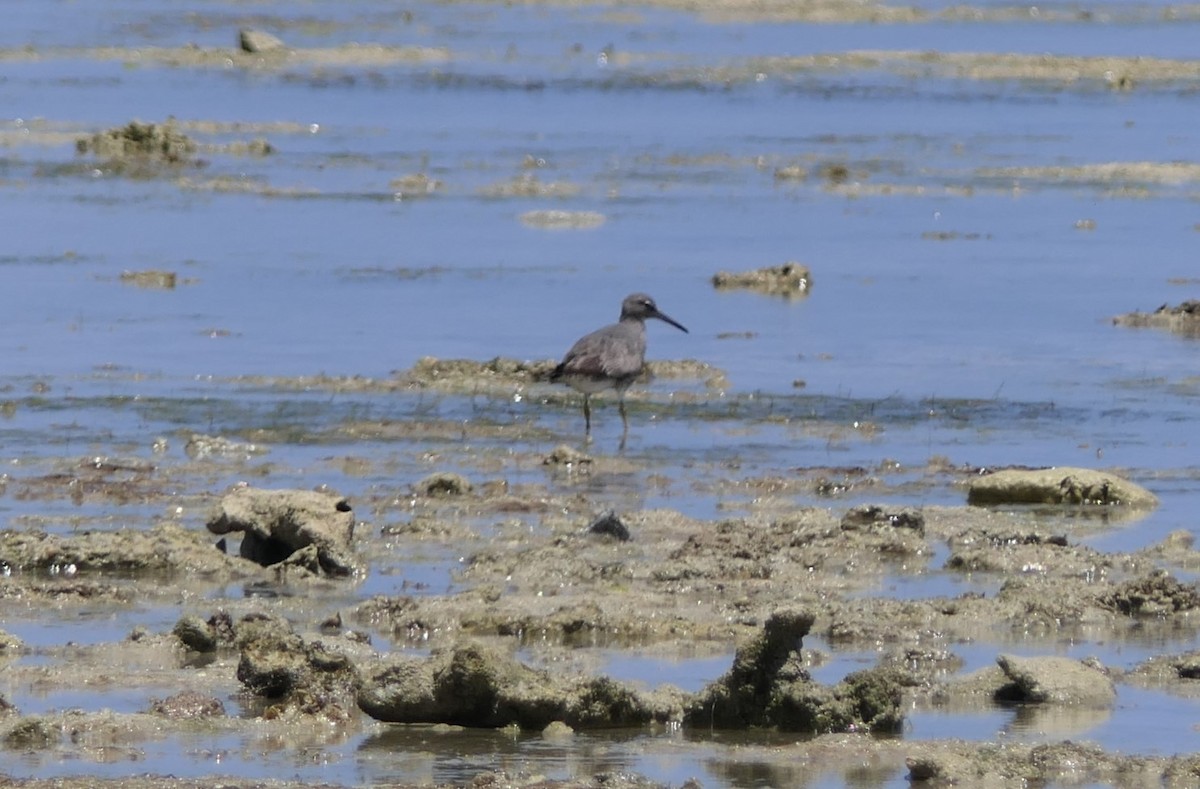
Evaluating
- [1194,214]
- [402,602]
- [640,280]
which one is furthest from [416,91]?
[402,602]

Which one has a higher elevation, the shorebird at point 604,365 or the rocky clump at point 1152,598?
the shorebird at point 604,365

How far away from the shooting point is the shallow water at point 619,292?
41.5ft

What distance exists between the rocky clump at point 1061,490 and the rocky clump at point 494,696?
5.11 m

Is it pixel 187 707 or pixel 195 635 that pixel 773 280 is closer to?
pixel 195 635

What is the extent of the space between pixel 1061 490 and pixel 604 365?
376cm

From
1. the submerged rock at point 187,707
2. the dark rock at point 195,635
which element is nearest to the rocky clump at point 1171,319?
the dark rock at point 195,635

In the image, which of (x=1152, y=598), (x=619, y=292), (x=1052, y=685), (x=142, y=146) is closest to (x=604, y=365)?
(x=619, y=292)

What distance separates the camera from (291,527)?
37.2 ft

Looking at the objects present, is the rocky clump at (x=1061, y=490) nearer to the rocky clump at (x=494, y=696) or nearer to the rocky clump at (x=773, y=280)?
the rocky clump at (x=494, y=696)

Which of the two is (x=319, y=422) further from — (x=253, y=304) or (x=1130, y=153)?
(x=1130, y=153)

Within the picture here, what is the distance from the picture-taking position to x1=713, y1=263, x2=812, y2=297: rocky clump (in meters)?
22.2

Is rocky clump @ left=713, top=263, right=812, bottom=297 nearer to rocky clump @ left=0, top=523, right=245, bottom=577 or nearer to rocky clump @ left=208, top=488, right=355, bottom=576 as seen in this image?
rocky clump @ left=208, top=488, right=355, bottom=576

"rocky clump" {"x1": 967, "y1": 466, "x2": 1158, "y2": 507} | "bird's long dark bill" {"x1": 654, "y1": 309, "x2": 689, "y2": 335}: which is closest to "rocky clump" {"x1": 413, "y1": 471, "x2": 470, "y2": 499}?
"rocky clump" {"x1": 967, "y1": 466, "x2": 1158, "y2": 507}

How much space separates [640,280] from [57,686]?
13.8m
